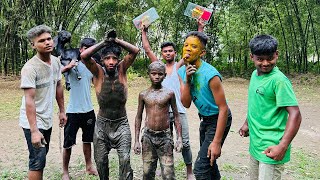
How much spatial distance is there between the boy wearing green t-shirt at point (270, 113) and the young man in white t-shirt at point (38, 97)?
185cm

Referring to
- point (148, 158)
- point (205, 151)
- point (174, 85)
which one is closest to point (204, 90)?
point (205, 151)

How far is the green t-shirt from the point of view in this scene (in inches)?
97.3

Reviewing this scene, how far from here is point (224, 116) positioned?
9.51 feet

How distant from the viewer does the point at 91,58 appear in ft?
11.2

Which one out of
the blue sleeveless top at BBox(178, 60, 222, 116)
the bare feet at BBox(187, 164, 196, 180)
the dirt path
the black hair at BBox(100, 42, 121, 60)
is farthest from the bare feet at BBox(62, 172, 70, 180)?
the blue sleeveless top at BBox(178, 60, 222, 116)

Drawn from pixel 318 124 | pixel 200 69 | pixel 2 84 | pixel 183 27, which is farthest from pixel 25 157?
pixel 183 27

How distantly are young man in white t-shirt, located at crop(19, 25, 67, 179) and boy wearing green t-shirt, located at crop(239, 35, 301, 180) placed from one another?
1853 millimetres

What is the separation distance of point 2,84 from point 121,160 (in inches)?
492

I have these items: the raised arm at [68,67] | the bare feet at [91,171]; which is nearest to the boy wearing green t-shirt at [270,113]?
the raised arm at [68,67]

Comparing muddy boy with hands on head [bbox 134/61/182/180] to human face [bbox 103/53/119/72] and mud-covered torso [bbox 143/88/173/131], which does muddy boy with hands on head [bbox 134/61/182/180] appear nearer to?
mud-covered torso [bbox 143/88/173/131]

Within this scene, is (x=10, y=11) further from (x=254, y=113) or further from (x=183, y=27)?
(x=254, y=113)

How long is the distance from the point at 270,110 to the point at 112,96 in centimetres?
157

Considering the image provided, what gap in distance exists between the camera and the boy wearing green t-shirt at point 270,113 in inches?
96.3

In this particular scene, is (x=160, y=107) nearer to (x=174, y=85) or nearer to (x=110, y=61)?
(x=110, y=61)
